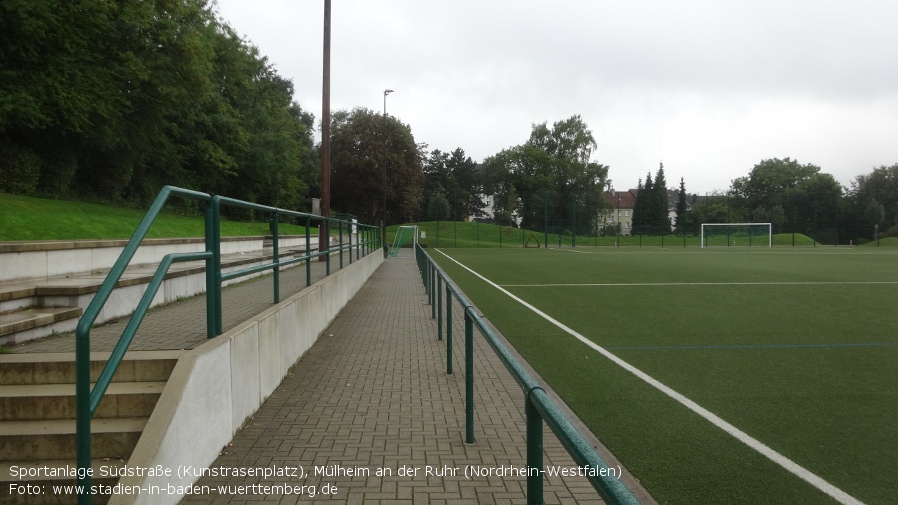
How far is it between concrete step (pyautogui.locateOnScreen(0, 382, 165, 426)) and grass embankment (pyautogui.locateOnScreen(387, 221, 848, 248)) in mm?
50168

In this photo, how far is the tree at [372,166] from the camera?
62.6 meters

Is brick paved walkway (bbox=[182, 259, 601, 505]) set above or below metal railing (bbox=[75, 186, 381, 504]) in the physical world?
below

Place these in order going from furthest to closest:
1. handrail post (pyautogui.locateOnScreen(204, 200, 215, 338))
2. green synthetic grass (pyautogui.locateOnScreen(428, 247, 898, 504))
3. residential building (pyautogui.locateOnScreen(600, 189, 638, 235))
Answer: residential building (pyautogui.locateOnScreen(600, 189, 638, 235)) < handrail post (pyautogui.locateOnScreen(204, 200, 215, 338)) < green synthetic grass (pyautogui.locateOnScreen(428, 247, 898, 504))

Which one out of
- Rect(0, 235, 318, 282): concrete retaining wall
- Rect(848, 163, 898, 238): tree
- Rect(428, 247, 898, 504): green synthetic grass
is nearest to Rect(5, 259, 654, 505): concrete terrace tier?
Rect(428, 247, 898, 504): green synthetic grass

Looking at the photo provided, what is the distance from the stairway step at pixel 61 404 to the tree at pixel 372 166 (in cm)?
5906

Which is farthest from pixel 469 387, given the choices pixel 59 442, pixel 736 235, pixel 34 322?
pixel 736 235

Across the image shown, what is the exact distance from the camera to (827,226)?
58.9 meters

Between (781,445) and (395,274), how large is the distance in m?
18.6

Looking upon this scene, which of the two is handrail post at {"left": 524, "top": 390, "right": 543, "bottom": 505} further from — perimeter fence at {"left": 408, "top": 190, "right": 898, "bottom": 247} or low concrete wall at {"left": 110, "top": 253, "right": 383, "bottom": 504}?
perimeter fence at {"left": 408, "top": 190, "right": 898, "bottom": 247}

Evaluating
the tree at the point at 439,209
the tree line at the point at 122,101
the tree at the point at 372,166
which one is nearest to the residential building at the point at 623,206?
the tree at the point at 372,166

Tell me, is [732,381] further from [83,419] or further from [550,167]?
[550,167]

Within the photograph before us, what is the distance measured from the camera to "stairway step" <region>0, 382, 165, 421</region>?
3.60 m

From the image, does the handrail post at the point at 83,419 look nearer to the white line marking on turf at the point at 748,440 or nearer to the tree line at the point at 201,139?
the white line marking on turf at the point at 748,440

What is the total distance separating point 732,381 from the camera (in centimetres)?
625
